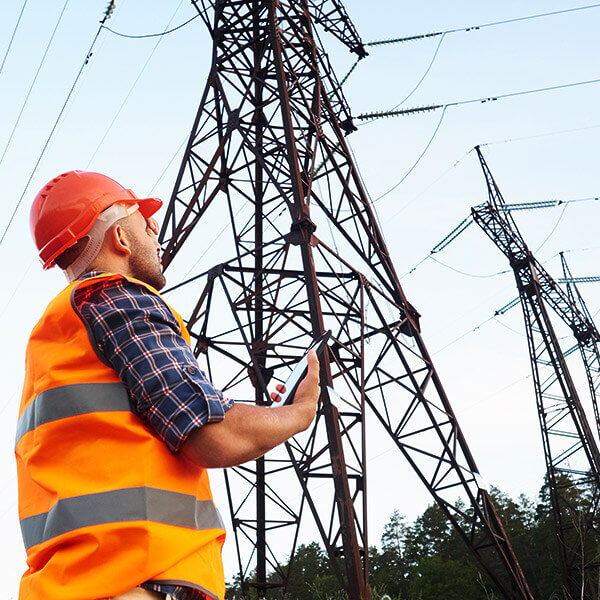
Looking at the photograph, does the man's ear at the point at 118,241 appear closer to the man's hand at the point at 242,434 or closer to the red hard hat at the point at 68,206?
the red hard hat at the point at 68,206

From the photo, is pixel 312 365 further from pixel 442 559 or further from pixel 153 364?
pixel 442 559

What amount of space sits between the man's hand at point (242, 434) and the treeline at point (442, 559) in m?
33.1

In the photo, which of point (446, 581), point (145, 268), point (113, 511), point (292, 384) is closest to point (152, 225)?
point (145, 268)

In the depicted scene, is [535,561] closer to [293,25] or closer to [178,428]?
[293,25]

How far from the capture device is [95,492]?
1.23 metres

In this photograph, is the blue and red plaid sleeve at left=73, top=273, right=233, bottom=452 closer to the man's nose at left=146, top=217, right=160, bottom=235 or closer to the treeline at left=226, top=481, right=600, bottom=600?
the man's nose at left=146, top=217, right=160, bottom=235

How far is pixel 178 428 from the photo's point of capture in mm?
1255

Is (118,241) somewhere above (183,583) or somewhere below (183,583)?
above

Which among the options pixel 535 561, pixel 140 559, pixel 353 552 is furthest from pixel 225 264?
pixel 535 561

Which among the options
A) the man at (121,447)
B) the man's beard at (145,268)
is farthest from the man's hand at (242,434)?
the man's beard at (145,268)

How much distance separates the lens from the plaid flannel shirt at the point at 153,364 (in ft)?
4.14

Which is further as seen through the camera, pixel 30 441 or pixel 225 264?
pixel 225 264

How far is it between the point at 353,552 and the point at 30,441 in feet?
19.6

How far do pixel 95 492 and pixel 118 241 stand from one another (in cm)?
68
